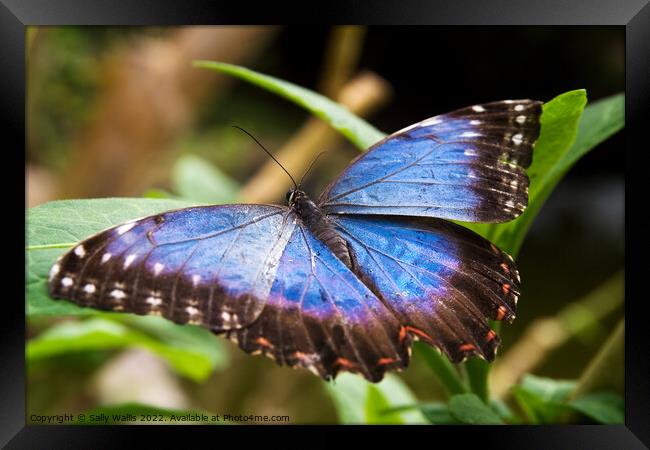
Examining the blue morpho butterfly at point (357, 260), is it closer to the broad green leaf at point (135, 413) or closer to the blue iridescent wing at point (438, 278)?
the blue iridescent wing at point (438, 278)

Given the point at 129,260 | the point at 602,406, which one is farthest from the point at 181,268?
the point at 602,406

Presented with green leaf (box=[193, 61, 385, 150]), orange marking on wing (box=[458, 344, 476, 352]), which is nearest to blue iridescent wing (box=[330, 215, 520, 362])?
orange marking on wing (box=[458, 344, 476, 352])

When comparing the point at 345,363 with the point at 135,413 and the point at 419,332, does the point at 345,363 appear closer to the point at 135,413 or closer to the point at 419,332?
the point at 419,332

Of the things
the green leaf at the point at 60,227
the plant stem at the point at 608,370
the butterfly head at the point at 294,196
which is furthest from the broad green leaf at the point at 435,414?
the green leaf at the point at 60,227
